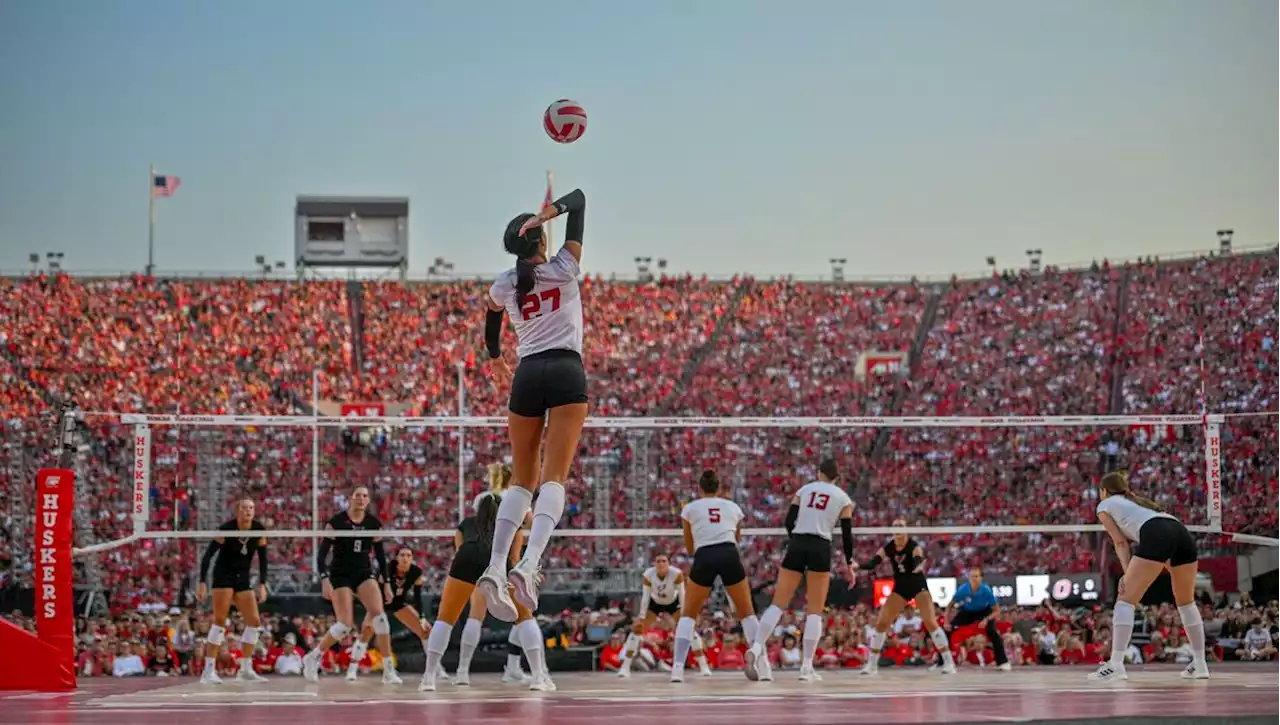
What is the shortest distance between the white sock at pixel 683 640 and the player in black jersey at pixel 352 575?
2.67m

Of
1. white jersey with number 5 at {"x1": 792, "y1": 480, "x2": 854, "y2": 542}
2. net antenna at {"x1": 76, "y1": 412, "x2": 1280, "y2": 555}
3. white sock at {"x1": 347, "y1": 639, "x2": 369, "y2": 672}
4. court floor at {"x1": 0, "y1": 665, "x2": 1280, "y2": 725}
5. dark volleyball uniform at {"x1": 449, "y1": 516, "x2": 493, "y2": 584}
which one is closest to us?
court floor at {"x1": 0, "y1": 665, "x2": 1280, "y2": 725}

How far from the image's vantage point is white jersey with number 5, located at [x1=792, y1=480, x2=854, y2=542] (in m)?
12.9

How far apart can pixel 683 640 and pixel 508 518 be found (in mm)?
5283

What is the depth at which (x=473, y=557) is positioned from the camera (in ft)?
38.2

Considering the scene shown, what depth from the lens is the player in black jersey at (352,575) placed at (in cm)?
1309

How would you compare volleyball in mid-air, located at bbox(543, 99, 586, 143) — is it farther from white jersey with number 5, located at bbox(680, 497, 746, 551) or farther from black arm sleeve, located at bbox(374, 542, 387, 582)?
black arm sleeve, located at bbox(374, 542, 387, 582)

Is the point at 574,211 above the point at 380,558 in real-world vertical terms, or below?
above

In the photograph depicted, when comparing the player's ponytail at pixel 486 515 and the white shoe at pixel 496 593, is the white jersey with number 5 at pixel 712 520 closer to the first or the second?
the player's ponytail at pixel 486 515

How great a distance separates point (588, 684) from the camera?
12.3m

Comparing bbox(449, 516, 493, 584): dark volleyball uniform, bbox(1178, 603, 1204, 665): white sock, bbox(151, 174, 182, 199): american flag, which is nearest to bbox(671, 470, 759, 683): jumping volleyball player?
bbox(449, 516, 493, 584): dark volleyball uniform

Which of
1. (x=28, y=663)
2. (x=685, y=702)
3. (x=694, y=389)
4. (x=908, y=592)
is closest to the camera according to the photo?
(x=685, y=702)

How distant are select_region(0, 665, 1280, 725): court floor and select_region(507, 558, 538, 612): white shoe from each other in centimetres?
63

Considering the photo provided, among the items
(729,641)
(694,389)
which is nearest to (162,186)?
(694,389)

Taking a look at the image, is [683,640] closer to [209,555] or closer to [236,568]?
[236,568]
